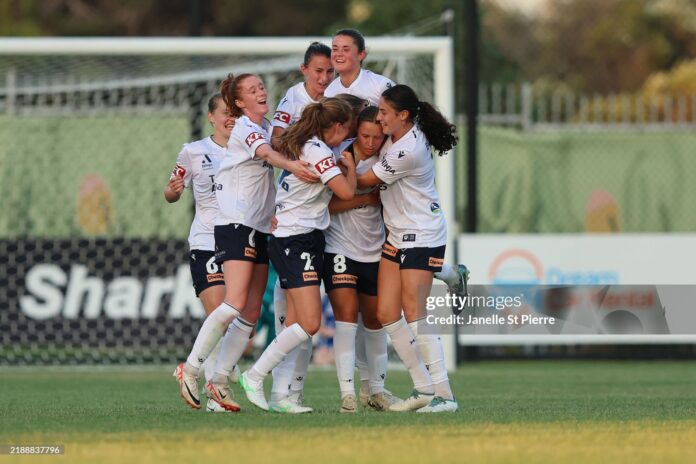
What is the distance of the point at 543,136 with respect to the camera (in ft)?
55.5

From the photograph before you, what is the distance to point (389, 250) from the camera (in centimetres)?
820

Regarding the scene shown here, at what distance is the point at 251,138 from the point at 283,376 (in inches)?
55.9

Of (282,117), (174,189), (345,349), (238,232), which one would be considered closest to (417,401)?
(345,349)

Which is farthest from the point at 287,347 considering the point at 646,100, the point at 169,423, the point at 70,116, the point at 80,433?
the point at 646,100

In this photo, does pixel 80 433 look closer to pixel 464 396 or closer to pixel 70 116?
pixel 464 396

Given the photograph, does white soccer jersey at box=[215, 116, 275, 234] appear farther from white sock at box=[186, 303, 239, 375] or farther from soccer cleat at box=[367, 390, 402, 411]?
soccer cleat at box=[367, 390, 402, 411]

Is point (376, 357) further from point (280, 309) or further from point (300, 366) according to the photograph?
point (280, 309)

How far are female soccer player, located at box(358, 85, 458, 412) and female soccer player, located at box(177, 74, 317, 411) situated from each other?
684 mm

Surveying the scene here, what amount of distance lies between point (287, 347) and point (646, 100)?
11.3 meters

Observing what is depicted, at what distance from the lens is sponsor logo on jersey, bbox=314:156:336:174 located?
7770 mm

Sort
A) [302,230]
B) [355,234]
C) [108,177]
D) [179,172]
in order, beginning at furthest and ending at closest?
[108,177] < [179,172] < [355,234] < [302,230]

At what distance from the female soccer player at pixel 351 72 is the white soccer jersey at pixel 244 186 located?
57 centimetres

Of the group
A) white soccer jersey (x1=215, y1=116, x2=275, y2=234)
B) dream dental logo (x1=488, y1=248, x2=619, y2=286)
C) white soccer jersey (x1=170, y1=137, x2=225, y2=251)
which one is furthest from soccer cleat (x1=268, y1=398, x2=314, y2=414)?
dream dental logo (x1=488, y1=248, x2=619, y2=286)

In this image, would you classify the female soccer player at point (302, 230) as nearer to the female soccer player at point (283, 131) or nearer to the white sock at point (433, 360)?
the female soccer player at point (283, 131)
